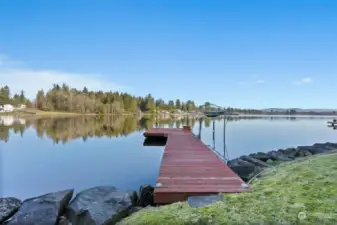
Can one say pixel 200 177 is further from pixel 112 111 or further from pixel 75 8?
pixel 112 111

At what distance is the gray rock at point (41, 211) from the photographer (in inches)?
145

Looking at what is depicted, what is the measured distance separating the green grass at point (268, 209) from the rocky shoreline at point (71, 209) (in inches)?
13.8

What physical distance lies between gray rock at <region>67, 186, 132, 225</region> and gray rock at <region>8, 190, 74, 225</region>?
199 mm

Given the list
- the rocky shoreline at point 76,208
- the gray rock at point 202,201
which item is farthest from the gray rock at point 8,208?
the gray rock at point 202,201

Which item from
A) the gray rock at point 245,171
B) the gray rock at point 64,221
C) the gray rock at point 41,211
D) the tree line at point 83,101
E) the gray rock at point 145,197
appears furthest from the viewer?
the tree line at point 83,101

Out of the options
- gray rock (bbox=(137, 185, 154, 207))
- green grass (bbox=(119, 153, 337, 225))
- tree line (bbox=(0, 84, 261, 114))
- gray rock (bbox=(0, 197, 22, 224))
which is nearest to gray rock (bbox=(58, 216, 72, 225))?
gray rock (bbox=(0, 197, 22, 224))

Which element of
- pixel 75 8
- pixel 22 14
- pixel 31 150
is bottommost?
pixel 31 150

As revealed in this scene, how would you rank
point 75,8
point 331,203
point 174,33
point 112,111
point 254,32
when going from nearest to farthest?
1. point 331,203
2. point 75,8
3. point 254,32
4. point 174,33
5. point 112,111

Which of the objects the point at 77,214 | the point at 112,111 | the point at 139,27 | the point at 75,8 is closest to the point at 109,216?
the point at 77,214

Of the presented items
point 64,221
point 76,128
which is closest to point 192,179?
point 64,221

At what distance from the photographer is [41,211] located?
152 inches

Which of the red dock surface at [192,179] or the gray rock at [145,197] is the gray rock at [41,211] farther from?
the red dock surface at [192,179]

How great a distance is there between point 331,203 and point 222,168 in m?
3.03

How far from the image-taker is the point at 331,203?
327 centimetres
